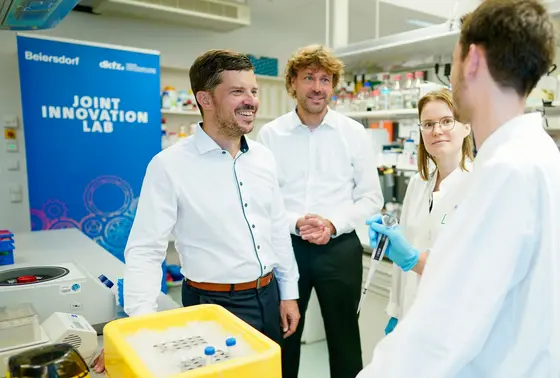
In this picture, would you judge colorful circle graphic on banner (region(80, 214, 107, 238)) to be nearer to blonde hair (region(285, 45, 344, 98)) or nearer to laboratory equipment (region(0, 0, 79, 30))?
laboratory equipment (region(0, 0, 79, 30))

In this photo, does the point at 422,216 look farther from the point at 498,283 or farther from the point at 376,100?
the point at 376,100

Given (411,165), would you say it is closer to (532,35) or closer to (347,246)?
(347,246)

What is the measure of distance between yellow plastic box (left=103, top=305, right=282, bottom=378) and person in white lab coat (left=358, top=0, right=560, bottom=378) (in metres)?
0.21

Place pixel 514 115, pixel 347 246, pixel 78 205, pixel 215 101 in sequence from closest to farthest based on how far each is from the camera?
pixel 514 115 < pixel 215 101 < pixel 347 246 < pixel 78 205

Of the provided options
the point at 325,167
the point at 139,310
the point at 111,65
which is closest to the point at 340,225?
the point at 325,167

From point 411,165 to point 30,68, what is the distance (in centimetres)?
291

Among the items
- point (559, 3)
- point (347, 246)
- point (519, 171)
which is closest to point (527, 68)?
point (519, 171)

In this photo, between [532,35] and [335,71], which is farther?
[335,71]

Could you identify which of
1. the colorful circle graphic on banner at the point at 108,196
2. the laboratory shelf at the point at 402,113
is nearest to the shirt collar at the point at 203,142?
the laboratory shelf at the point at 402,113

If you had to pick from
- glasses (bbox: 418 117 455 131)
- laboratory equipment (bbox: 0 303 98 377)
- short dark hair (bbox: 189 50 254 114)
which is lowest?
laboratory equipment (bbox: 0 303 98 377)

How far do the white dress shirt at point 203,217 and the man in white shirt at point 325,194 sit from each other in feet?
1.37

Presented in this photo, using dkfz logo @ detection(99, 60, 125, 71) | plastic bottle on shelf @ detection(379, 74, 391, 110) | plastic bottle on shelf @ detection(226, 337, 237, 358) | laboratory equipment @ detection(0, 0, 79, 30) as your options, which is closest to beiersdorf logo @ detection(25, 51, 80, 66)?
dkfz logo @ detection(99, 60, 125, 71)

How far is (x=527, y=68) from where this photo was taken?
0.82 m

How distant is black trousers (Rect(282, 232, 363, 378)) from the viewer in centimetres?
200
